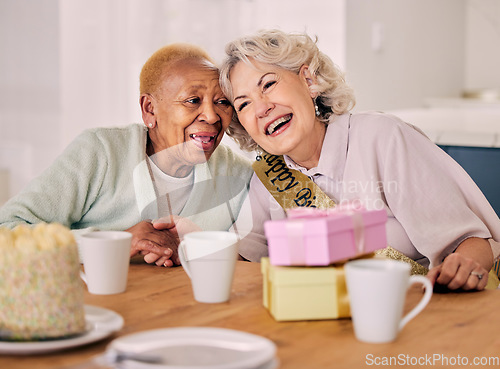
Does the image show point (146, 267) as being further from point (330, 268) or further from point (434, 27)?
point (434, 27)

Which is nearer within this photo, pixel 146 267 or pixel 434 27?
pixel 146 267

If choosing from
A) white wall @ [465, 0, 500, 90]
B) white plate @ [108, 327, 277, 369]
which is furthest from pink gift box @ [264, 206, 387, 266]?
white wall @ [465, 0, 500, 90]

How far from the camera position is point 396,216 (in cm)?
135

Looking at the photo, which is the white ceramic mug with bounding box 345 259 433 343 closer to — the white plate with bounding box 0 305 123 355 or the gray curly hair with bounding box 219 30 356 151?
the white plate with bounding box 0 305 123 355

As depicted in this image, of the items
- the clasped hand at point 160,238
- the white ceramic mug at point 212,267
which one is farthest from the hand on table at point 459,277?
the clasped hand at point 160,238

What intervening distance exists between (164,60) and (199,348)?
0.88 metres

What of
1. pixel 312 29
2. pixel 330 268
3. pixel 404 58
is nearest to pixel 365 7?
pixel 312 29

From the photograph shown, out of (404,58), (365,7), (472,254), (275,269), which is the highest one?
(365,7)

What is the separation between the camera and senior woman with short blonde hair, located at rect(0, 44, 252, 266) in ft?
4.48

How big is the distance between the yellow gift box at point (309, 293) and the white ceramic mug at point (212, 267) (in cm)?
10

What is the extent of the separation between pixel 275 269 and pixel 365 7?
2.28 metres

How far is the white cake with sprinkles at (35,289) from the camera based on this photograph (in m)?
0.67

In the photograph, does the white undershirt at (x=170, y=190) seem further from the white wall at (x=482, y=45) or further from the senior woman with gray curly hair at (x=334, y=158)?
the white wall at (x=482, y=45)

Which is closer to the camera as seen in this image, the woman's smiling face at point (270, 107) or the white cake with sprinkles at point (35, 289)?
the white cake with sprinkles at point (35, 289)
